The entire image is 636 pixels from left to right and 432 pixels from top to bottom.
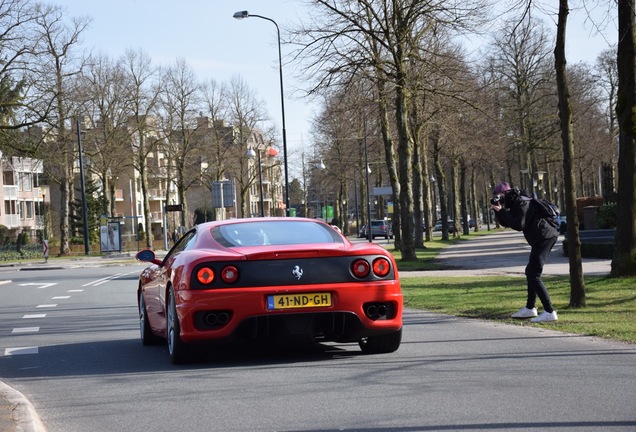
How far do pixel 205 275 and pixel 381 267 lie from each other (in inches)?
62.3

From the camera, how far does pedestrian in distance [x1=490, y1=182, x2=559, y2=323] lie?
40.7ft

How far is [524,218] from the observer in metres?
12.5

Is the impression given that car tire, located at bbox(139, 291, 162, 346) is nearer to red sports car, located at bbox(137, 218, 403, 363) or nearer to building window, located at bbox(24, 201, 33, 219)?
red sports car, located at bbox(137, 218, 403, 363)

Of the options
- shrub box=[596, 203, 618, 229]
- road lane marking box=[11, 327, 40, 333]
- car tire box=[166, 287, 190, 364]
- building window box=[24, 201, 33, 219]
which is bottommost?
road lane marking box=[11, 327, 40, 333]

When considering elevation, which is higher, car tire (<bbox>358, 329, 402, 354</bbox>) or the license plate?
the license plate

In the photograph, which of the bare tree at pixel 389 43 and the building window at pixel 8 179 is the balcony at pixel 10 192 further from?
the bare tree at pixel 389 43

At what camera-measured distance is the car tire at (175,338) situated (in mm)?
9258

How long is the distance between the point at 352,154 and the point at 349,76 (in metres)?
37.0

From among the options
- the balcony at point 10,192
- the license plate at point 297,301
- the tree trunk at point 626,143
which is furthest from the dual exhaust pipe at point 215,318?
the balcony at point 10,192

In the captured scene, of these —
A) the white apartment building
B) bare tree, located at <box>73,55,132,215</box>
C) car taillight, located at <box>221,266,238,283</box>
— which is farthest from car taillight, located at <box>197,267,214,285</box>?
the white apartment building

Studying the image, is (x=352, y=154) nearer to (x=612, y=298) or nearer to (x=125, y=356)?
(x=612, y=298)

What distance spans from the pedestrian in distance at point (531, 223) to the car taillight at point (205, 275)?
4.53 meters

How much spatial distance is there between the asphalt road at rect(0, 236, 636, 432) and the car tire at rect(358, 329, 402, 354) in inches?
4.8

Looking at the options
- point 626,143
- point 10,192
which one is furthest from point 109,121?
point 626,143
